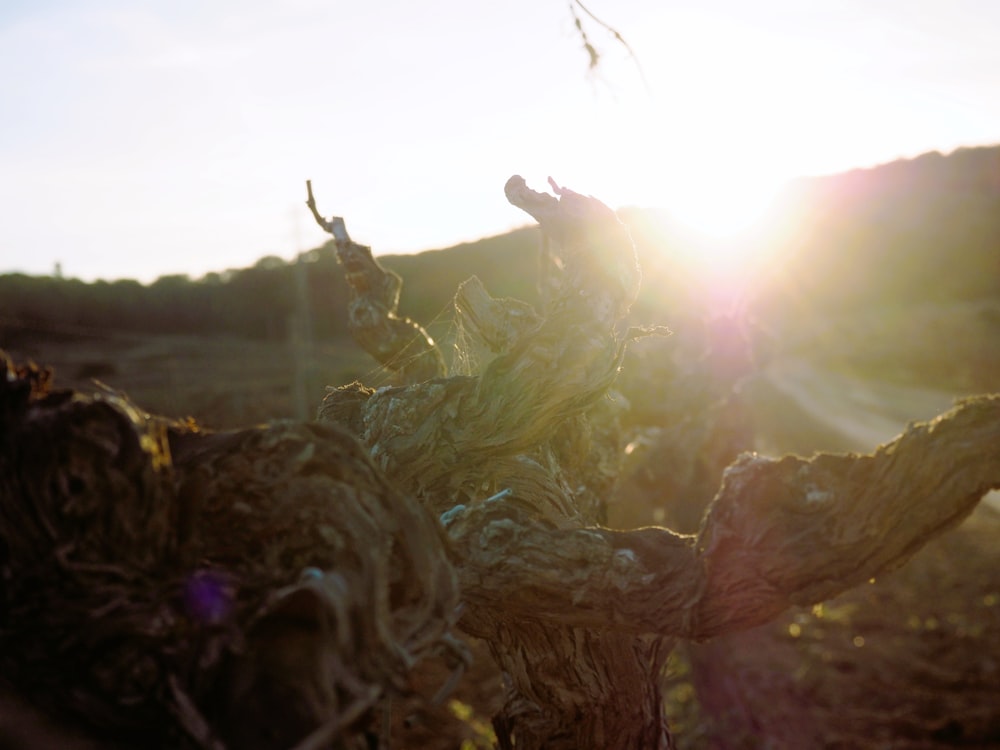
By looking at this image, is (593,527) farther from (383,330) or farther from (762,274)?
(762,274)

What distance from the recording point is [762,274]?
998 cm

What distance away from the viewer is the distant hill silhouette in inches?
341

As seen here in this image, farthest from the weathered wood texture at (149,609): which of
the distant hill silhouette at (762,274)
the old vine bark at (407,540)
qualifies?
the distant hill silhouette at (762,274)

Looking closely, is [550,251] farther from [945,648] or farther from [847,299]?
[847,299]

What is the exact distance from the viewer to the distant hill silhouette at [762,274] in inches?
341

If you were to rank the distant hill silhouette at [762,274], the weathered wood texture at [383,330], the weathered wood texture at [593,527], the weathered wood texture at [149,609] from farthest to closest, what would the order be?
the distant hill silhouette at [762,274] → the weathered wood texture at [383,330] → the weathered wood texture at [593,527] → the weathered wood texture at [149,609]

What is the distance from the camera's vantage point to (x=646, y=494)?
843 centimetres

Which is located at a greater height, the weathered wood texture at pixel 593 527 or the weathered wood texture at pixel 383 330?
the weathered wood texture at pixel 383 330

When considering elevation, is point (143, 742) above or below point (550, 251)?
below

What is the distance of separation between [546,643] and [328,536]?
62.9 inches

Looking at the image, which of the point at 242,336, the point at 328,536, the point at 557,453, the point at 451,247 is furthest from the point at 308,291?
the point at 328,536

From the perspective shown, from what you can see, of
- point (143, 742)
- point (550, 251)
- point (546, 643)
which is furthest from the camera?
point (550, 251)

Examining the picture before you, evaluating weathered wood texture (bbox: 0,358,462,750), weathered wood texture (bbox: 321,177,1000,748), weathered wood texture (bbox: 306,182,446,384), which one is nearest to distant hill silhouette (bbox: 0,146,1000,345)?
weathered wood texture (bbox: 306,182,446,384)

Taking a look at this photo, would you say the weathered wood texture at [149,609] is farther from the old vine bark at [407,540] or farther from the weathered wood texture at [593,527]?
the weathered wood texture at [593,527]
